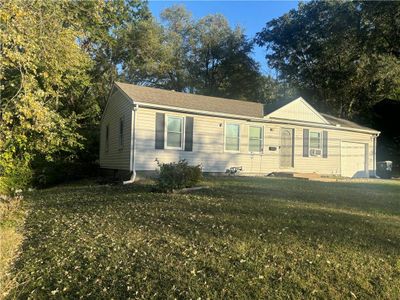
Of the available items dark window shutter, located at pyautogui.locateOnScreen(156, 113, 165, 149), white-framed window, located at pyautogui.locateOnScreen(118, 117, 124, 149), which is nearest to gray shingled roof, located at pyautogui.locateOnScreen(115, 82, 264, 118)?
dark window shutter, located at pyautogui.locateOnScreen(156, 113, 165, 149)

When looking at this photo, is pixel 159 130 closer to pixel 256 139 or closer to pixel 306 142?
pixel 256 139

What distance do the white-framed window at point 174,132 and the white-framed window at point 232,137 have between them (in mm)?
2152

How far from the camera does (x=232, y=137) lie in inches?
606

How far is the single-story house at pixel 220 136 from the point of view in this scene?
13461 millimetres

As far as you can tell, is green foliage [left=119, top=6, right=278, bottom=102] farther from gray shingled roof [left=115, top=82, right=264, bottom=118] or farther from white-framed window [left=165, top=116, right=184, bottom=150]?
white-framed window [left=165, top=116, right=184, bottom=150]

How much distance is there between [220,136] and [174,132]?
6.92 feet

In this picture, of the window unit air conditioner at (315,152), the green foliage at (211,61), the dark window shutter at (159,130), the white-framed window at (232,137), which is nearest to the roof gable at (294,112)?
the window unit air conditioner at (315,152)

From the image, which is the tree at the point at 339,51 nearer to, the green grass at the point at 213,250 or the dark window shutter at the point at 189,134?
the dark window shutter at the point at 189,134

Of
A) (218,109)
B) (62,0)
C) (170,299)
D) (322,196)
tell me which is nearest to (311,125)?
(218,109)

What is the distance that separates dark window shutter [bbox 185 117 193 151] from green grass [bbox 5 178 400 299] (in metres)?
5.85

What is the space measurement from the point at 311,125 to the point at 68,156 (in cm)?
1198

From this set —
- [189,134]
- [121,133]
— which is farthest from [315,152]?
[121,133]

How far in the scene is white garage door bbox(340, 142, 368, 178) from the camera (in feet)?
61.4

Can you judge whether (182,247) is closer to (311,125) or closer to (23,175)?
(23,175)
